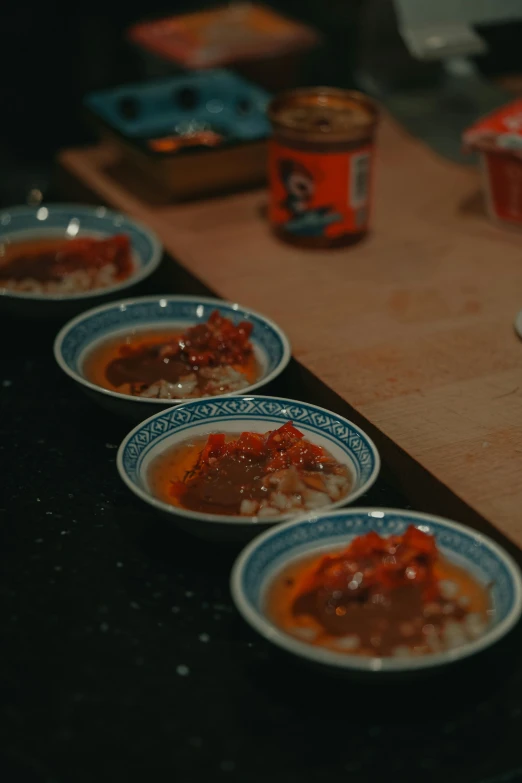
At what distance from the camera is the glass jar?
5.70ft

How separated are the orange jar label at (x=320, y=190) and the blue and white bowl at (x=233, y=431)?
0.61 meters

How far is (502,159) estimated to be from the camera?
187 centimetres

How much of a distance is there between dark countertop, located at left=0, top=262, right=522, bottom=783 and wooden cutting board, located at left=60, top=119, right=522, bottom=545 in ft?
0.38

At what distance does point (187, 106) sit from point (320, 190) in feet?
1.85

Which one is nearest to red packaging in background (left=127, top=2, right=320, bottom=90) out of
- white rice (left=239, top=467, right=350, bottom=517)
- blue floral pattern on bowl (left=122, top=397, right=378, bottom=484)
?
blue floral pattern on bowl (left=122, top=397, right=378, bottom=484)

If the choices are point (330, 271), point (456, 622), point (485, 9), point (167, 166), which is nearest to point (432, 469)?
point (456, 622)

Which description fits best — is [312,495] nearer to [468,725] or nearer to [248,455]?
[248,455]

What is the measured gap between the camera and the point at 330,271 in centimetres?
177

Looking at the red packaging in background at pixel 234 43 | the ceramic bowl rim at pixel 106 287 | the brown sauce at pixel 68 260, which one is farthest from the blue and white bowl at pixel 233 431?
the red packaging in background at pixel 234 43

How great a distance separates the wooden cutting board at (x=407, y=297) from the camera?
1296 millimetres

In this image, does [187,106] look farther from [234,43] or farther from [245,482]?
[245,482]

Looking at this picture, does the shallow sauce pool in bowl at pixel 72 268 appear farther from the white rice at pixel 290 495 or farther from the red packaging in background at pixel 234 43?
the red packaging in background at pixel 234 43

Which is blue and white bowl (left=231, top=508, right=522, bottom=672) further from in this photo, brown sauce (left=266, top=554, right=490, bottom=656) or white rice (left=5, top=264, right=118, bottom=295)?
white rice (left=5, top=264, right=118, bottom=295)

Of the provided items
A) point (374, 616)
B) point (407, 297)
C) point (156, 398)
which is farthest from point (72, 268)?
point (374, 616)
